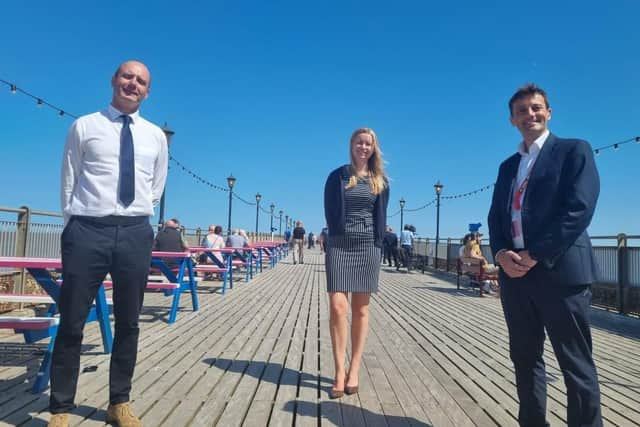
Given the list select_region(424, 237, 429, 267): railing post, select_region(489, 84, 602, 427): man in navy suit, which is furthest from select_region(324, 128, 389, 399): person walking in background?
select_region(424, 237, 429, 267): railing post

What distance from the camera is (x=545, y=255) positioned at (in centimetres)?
163

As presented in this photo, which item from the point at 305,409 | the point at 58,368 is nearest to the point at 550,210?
the point at 305,409

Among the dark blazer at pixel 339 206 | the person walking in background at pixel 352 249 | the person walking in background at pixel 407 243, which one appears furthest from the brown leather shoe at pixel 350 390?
the person walking in background at pixel 407 243

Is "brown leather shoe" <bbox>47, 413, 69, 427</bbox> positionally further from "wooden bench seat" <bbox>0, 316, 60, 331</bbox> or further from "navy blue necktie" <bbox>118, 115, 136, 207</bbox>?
"navy blue necktie" <bbox>118, 115, 136, 207</bbox>

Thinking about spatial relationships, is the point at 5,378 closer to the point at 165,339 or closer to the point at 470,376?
the point at 165,339

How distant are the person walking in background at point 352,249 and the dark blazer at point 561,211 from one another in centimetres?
104

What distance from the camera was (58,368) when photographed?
187cm

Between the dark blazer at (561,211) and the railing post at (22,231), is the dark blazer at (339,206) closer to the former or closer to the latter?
the dark blazer at (561,211)

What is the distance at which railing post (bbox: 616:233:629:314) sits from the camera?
20.0ft

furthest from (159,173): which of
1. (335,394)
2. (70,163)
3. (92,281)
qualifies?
(335,394)

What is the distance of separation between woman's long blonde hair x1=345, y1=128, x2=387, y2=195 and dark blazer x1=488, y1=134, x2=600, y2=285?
105 cm

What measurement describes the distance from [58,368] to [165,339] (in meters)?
1.99

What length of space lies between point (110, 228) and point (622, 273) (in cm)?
702

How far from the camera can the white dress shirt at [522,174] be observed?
183 cm
